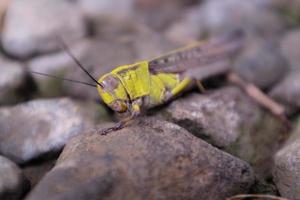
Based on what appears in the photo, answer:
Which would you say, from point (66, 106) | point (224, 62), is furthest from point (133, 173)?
point (224, 62)

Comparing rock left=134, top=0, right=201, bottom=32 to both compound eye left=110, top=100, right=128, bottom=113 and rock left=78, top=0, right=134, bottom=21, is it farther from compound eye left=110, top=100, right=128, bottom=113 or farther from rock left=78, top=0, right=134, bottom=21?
compound eye left=110, top=100, right=128, bottom=113

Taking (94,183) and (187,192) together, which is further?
(187,192)

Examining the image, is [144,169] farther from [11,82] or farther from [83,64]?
[11,82]

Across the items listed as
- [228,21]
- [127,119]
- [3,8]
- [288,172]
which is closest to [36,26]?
[3,8]

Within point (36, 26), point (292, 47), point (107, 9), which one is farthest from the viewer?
point (107, 9)

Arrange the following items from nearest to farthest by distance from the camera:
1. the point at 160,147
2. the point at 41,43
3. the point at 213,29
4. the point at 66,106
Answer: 1. the point at 160,147
2. the point at 66,106
3. the point at 41,43
4. the point at 213,29

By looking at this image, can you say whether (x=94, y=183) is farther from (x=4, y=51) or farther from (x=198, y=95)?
(x=4, y=51)
